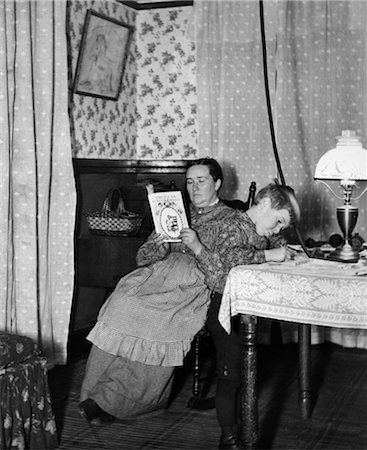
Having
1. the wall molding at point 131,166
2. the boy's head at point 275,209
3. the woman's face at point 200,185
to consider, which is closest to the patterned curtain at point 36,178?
the wall molding at point 131,166

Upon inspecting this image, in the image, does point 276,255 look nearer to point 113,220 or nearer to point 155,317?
point 155,317

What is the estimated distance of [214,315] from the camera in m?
3.30

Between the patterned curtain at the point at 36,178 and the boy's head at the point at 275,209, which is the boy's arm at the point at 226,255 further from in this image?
the patterned curtain at the point at 36,178

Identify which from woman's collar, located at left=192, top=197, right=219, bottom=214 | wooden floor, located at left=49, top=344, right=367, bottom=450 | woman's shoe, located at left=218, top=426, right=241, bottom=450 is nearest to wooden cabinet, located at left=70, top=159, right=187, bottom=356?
wooden floor, located at left=49, top=344, right=367, bottom=450

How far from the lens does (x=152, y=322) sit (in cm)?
346

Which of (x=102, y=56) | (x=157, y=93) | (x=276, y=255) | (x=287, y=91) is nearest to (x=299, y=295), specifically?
(x=276, y=255)

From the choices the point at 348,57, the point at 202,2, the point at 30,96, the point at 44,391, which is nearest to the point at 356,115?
the point at 348,57

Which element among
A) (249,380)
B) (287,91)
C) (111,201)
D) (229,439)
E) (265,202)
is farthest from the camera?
(287,91)

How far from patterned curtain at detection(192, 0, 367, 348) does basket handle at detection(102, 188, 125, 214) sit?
0.65m

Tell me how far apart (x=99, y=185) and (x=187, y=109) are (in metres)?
0.92

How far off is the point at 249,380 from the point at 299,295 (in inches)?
15.8

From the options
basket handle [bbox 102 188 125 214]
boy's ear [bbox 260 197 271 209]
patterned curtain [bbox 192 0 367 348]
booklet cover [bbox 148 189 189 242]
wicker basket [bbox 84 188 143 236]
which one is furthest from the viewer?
patterned curtain [bbox 192 0 367 348]

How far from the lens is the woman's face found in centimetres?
364

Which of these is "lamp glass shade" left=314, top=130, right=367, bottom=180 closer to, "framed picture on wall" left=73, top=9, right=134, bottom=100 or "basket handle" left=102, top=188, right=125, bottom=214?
"basket handle" left=102, top=188, right=125, bottom=214
